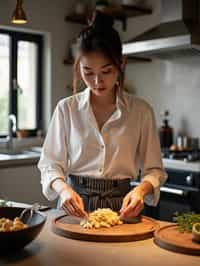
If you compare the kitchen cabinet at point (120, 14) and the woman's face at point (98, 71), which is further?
the kitchen cabinet at point (120, 14)

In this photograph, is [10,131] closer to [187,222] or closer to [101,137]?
[101,137]

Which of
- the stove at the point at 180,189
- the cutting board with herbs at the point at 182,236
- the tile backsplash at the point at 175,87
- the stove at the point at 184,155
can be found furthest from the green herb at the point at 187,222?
the tile backsplash at the point at 175,87

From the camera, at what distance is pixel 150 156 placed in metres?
1.87

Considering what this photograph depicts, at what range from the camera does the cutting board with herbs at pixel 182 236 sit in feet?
4.58

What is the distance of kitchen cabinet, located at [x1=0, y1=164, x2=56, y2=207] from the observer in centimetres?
350

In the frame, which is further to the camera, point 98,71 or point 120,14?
point 120,14

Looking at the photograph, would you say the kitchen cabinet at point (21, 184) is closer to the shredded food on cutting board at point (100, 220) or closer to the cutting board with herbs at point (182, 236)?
the shredded food on cutting board at point (100, 220)

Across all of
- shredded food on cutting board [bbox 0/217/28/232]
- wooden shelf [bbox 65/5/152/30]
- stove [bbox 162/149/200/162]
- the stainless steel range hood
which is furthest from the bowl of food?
wooden shelf [bbox 65/5/152/30]

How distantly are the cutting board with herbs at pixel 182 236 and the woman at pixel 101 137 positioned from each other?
229 mm

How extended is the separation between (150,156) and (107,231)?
1.38ft

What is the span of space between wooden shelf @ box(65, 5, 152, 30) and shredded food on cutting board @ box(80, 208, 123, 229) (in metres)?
2.48

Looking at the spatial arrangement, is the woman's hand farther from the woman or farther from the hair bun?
the hair bun

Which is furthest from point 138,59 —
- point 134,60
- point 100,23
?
point 100,23

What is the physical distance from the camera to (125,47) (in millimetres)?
3576
